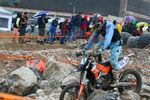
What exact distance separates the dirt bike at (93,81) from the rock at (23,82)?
80cm

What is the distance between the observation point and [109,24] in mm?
5953

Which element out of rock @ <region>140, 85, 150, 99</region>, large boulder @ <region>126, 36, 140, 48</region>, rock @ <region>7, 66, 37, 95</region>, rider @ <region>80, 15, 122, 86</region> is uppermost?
rider @ <region>80, 15, 122, 86</region>

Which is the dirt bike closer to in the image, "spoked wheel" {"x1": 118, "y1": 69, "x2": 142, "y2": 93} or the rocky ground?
"spoked wheel" {"x1": 118, "y1": 69, "x2": 142, "y2": 93}

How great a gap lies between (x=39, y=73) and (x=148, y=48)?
294 inches

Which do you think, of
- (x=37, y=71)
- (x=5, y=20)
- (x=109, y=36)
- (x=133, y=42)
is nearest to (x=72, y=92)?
(x=109, y=36)

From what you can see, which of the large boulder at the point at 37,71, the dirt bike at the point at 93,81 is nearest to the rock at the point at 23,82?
the large boulder at the point at 37,71

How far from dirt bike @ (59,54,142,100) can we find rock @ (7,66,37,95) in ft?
2.64

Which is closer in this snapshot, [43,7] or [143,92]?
[143,92]

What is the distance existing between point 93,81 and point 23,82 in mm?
1669

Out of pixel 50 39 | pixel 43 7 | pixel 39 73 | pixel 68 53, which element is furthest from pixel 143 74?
pixel 43 7

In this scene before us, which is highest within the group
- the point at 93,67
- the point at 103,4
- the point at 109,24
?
the point at 103,4

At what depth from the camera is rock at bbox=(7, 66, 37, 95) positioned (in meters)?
5.99

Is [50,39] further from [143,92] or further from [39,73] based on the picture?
[143,92]

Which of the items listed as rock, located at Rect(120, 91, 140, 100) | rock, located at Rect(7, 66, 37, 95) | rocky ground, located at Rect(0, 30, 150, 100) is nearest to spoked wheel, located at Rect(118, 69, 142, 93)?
rock, located at Rect(120, 91, 140, 100)
